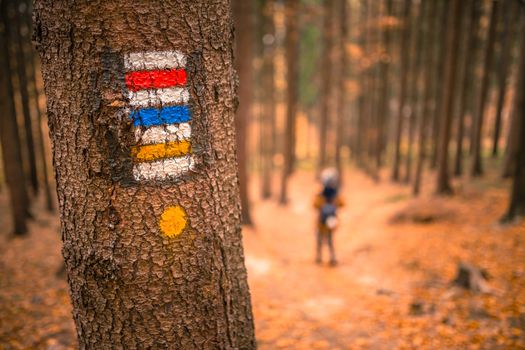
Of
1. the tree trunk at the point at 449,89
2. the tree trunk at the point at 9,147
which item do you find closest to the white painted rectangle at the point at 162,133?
the tree trunk at the point at 9,147

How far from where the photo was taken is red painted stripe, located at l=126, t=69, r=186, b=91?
1.35 meters

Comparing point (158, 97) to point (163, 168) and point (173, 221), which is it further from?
point (173, 221)

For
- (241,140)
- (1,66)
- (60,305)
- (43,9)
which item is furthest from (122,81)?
(1,66)

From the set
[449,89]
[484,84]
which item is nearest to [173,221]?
[449,89]

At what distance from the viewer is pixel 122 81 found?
134cm

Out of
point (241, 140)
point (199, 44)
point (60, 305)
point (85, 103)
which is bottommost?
point (60, 305)

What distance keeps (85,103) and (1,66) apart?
956 centimetres

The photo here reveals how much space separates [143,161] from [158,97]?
11.0 inches

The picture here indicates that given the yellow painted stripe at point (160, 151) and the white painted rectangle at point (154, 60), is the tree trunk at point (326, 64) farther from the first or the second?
the yellow painted stripe at point (160, 151)

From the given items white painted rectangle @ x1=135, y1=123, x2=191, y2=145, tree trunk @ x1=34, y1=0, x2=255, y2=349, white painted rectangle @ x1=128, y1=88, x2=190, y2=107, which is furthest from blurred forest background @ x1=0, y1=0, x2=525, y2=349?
white painted rectangle @ x1=128, y1=88, x2=190, y2=107

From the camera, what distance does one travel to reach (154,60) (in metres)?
1.38

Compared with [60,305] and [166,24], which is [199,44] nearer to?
[166,24]

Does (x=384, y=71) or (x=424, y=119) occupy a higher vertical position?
(x=384, y=71)

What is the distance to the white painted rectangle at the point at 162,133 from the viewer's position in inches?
54.5
